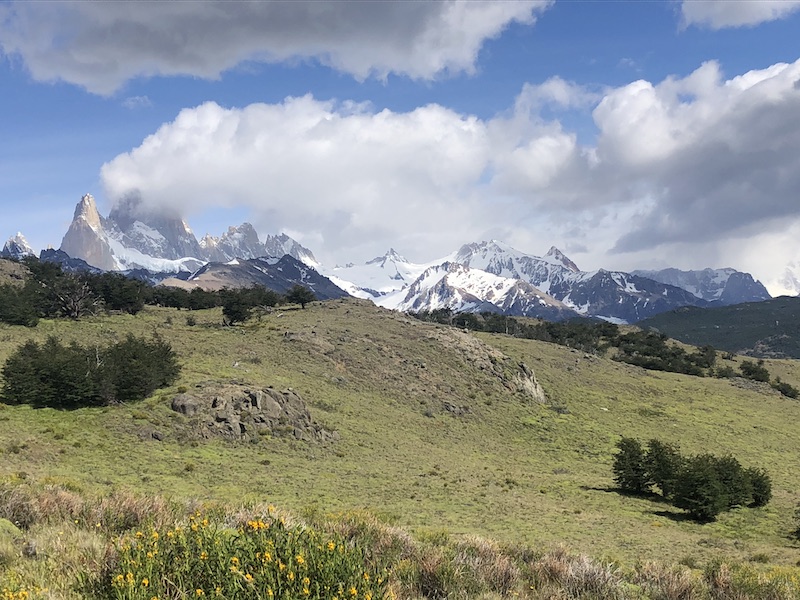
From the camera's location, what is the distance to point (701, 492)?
32438 mm

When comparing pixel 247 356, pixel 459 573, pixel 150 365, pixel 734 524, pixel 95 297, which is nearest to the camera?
pixel 459 573

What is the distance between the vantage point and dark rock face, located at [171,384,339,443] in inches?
1502

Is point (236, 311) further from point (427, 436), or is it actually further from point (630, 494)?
point (630, 494)

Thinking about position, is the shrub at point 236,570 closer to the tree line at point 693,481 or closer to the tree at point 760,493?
the tree line at point 693,481

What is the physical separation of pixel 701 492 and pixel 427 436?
24.7 meters

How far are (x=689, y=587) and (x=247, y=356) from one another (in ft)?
177

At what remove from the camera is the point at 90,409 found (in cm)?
3700

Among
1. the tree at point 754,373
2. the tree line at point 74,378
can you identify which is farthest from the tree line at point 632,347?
the tree line at point 74,378

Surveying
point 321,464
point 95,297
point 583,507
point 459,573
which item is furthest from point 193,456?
point 95,297

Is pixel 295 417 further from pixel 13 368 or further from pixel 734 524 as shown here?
pixel 734 524

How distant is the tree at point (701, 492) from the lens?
32.3 metres

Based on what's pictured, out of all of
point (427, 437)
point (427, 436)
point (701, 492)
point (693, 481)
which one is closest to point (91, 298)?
point (427, 436)

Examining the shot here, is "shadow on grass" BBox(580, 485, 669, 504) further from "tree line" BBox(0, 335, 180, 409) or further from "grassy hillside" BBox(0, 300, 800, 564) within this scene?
"tree line" BBox(0, 335, 180, 409)

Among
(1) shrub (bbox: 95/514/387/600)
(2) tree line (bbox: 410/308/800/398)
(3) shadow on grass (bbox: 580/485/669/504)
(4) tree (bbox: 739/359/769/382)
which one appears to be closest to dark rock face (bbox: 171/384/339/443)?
(3) shadow on grass (bbox: 580/485/669/504)
